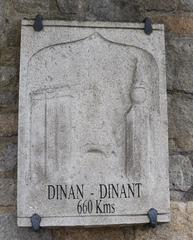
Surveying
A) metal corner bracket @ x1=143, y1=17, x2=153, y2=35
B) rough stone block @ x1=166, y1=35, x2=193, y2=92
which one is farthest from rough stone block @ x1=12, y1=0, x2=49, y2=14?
rough stone block @ x1=166, y1=35, x2=193, y2=92

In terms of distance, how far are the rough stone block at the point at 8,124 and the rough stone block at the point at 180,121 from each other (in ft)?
2.39

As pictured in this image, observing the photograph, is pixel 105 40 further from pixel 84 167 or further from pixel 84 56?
pixel 84 167

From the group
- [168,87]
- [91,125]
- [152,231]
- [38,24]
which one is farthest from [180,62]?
[152,231]

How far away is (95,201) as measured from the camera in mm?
2857

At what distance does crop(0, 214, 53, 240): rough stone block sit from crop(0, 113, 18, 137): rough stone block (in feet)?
1.21

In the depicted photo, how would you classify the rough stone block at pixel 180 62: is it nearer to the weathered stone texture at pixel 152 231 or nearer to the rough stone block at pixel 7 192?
the weathered stone texture at pixel 152 231

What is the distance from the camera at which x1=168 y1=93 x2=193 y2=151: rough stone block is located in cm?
305

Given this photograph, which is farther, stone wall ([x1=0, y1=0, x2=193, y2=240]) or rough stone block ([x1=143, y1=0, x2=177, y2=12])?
rough stone block ([x1=143, y1=0, x2=177, y2=12])

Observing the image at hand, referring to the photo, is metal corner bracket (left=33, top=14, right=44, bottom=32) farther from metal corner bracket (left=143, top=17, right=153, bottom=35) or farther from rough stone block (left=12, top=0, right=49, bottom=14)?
metal corner bracket (left=143, top=17, right=153, bottom=35)

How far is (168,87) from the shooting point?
309 cm

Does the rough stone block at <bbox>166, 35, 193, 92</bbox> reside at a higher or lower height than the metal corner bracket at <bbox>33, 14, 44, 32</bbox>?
lower

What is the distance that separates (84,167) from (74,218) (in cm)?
23

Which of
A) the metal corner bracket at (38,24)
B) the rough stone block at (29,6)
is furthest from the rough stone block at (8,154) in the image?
the rough stone block at (29,6)

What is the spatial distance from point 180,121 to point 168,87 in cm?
17
